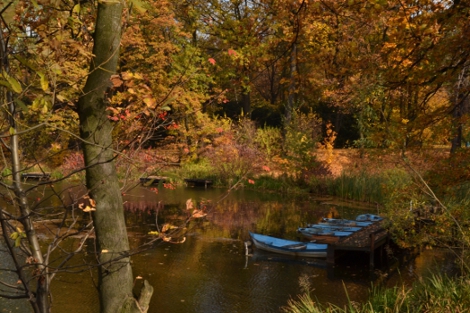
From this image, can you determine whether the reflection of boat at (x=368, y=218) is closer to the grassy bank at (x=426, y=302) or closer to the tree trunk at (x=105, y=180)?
the grassy bank at (x=426, y=302)

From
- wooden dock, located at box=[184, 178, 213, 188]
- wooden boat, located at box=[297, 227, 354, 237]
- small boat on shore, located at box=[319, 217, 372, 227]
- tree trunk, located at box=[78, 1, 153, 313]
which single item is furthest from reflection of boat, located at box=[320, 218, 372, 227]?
tree trunk, located at box=[78, 1, 153, 313]

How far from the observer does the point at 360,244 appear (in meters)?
12.6

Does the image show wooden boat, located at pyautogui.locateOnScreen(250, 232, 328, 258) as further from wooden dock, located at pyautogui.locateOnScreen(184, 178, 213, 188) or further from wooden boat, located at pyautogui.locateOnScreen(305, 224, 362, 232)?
wooden dock, located at pyautogui.locateOnScreen(184, 178, 213, 188)

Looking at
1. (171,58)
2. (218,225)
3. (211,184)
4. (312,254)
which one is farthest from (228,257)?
(171,58)

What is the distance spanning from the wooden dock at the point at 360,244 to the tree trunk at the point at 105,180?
914 centimetres

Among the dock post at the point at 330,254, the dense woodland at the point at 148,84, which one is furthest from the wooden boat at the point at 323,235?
the dense woodland at the point at 148,84

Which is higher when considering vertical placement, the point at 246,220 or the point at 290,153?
the point at 290,153

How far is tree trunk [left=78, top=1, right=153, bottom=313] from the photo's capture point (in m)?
3.95

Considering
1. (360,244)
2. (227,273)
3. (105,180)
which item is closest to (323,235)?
(360,244)

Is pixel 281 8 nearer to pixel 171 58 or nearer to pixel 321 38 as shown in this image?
pixel 321 38

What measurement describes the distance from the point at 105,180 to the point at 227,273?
25.6 feet

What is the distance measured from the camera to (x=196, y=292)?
33.2 feet

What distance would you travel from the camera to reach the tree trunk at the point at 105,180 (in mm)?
3949

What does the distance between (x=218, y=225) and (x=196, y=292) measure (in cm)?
647
